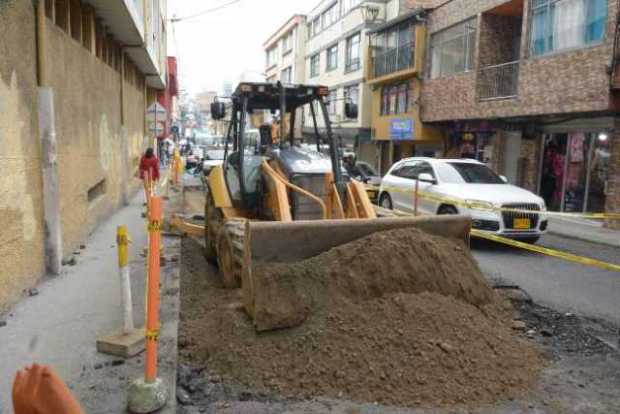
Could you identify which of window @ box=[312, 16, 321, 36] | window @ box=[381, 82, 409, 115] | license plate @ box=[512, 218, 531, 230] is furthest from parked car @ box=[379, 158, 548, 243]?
window @ box=[312, 16, 321, 36]

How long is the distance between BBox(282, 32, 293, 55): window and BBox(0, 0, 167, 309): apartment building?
3861 centimetres

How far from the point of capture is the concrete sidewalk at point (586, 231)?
1200 centimetres

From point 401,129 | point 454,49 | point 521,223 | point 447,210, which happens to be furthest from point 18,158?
point 401,129

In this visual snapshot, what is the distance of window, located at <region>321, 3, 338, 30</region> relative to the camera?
118 ft

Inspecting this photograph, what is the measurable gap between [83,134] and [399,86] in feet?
64.7

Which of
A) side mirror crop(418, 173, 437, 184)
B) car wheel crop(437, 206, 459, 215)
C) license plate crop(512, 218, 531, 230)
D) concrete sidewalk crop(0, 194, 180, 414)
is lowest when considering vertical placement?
concrete sidewalk crop(0, 194, 180, 414)

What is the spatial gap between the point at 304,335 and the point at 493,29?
697 inches

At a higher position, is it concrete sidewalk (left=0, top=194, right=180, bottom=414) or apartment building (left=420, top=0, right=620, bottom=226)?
apartment building (left=420, top=0, right=620, bottom=226)

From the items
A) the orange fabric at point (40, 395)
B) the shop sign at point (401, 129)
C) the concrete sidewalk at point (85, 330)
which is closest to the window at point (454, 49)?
the shop sign at point (401, 129)

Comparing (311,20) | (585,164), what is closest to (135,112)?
(585,164)

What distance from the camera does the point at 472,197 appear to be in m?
9.98

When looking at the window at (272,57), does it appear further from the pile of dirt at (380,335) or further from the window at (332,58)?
the pile of dirt at (380,335)

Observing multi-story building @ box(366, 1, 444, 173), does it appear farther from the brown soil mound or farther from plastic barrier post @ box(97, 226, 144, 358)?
plastic barrier post @ box(97, 226, 144, 358)

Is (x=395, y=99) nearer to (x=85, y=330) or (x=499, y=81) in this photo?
(x=499, y=81)
